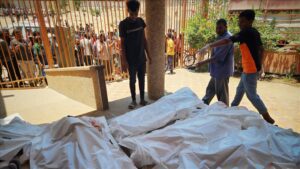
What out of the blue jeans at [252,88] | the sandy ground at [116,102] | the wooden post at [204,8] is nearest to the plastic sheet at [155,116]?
the blue jeans at [252,88]

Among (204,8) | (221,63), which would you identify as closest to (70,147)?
(221,63)

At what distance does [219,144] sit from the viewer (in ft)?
6.88

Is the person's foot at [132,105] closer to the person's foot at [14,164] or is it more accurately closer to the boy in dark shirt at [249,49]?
the boy in dark shirt at [249,49]

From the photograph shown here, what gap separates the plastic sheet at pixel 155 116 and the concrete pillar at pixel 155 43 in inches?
37.1

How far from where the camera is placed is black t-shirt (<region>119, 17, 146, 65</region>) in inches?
137

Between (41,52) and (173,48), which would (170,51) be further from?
(41,52)

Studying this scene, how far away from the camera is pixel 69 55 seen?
627 centimetres

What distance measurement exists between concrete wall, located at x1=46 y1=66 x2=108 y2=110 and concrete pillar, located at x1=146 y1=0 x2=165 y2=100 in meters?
0.97

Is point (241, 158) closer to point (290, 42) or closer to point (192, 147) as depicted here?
point (192, 147)

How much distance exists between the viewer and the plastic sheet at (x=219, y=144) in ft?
6.39

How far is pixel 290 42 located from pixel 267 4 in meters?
2.26

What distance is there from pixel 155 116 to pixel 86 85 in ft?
5.61

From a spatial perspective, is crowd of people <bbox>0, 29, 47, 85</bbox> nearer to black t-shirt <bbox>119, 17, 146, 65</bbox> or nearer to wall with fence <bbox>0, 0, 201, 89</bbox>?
wall with fence <bbox>0, 0, 201, 89</bbox>

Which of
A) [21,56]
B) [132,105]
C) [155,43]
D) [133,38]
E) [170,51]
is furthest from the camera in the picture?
[170,51]
